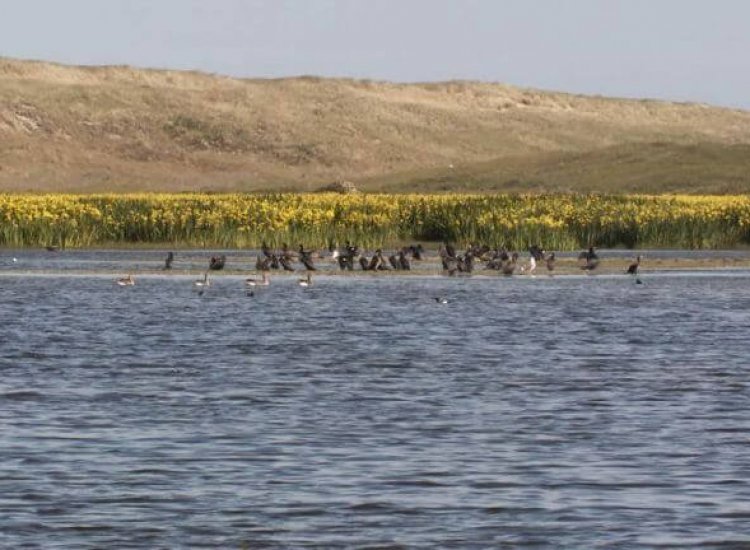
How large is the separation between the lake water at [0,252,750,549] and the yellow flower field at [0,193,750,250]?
27122 millimetres

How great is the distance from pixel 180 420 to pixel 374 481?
4.49 meters

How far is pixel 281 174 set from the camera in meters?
179

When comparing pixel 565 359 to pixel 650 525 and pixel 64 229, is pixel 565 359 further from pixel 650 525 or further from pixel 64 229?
pixel 64 229

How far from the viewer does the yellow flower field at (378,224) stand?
66750 millimetres

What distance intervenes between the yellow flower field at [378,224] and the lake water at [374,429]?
27122 mm

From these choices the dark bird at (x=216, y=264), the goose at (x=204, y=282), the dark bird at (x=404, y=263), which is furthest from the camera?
the dark bird at (x=404, y=263)

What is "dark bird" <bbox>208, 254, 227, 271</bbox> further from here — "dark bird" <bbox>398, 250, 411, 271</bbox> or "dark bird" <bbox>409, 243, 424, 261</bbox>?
"dark bird" <bbox>409, 243, 424, 261</bbox>

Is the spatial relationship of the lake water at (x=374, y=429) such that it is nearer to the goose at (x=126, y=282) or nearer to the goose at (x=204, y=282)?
the goose at (x=204, y=282)

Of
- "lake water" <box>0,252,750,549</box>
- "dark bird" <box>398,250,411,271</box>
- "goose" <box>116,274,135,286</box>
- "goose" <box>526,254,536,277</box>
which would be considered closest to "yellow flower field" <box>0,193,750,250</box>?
"goose" <box>526,254,536,277</box>

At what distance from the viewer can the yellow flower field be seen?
6675 cm

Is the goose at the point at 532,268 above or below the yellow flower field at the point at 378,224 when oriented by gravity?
below

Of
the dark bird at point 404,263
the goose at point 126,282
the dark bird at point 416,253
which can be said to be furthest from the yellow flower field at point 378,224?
the goose at point 126,282

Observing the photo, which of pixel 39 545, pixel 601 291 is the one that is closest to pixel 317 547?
pixel 39 545

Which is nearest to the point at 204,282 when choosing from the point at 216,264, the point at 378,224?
the point at 216,264
